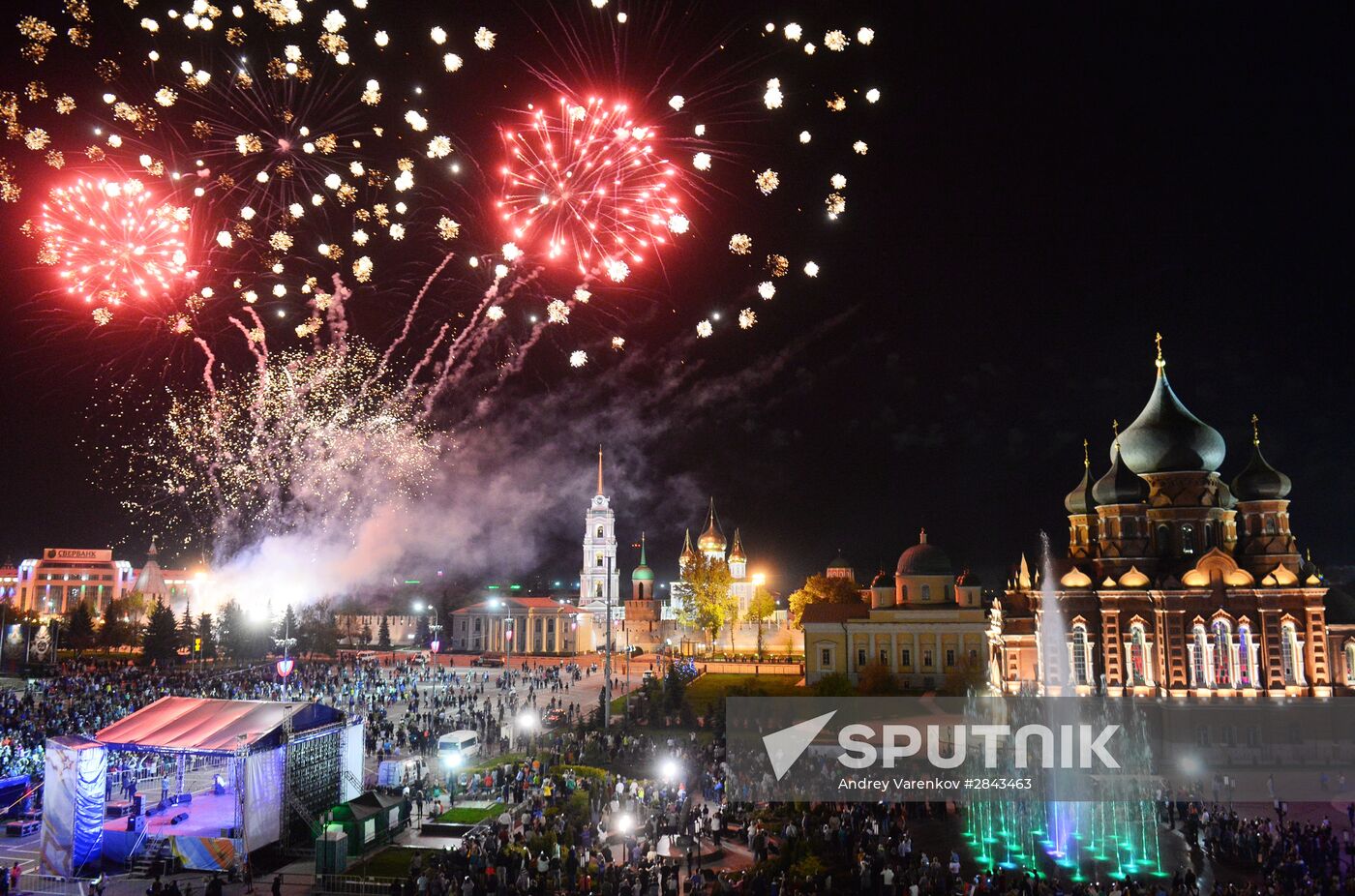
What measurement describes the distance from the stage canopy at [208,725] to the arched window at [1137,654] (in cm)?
3135

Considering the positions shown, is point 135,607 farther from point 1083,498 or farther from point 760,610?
point 1083,498

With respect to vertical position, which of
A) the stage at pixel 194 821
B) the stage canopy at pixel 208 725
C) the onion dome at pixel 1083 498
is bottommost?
the stage at pixel 194 821

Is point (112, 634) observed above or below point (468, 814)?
above

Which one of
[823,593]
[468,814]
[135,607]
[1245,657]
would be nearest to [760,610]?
[823,593]

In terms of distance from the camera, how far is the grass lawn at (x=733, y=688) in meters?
40.1

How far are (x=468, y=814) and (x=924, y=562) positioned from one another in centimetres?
3457

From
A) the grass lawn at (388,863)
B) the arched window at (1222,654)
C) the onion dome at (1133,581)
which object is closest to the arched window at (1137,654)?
the onion dome at (1133,581)

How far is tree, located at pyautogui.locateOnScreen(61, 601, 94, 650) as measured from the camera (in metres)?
64.0

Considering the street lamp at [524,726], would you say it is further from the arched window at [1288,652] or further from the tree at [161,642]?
the tree at [161,642]

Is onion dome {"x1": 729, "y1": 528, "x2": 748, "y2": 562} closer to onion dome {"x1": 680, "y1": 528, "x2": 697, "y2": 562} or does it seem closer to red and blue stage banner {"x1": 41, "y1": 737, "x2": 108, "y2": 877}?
onion dome {"x1": 680, "y1": 528, "x2": 697, "y2": 562}

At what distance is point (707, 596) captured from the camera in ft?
211

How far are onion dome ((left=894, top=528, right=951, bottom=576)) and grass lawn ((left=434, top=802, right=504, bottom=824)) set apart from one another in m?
33.1

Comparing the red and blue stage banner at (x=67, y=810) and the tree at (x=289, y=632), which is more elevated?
the tree at (x=289, y=632)

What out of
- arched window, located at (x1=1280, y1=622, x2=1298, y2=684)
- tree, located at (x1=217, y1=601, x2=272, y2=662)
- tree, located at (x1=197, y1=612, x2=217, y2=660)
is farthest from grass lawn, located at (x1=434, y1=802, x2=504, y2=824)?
tree, located at (x1=197, y1=612, x2=217, y2=660)
